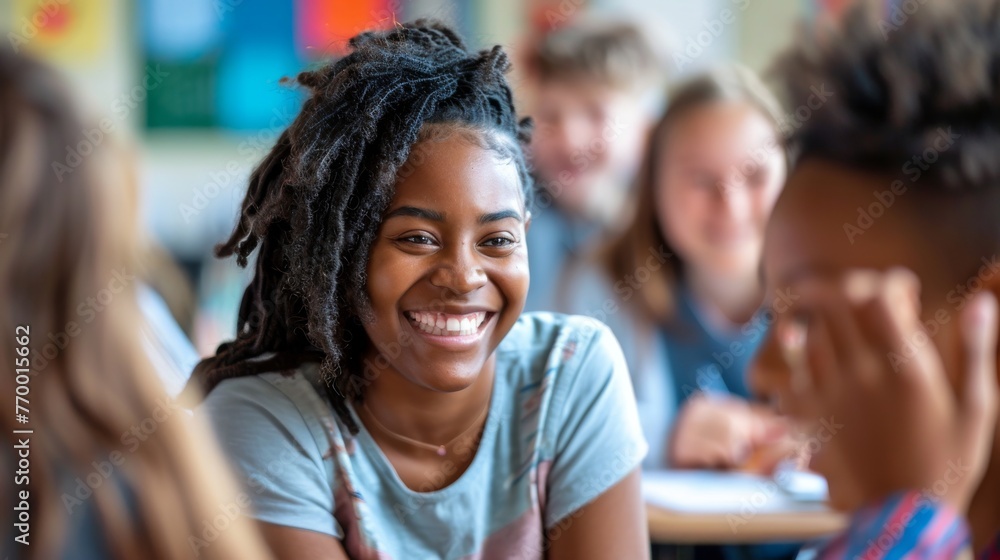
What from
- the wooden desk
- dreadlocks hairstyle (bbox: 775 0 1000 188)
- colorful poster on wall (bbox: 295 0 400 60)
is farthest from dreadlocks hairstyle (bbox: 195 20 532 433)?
colorful poster on wall (bbox: 295 0 400 60)

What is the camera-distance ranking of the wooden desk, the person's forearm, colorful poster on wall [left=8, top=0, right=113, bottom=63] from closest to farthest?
the person's forearm < the wooden desk < colorful poster on wall [left=8, top=0, right=113, bottom=63]

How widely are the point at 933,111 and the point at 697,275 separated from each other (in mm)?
1475

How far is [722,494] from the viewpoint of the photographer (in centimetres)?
178

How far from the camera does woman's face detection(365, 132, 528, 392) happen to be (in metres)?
1.13

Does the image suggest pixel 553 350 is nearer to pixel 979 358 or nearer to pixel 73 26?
pixel 979 358

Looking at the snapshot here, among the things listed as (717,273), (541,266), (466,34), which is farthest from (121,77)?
(466,34)

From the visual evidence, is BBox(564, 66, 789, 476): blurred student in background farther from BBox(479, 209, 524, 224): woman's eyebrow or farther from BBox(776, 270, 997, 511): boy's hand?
BBox(776, 270, 997, 511): boy's hand

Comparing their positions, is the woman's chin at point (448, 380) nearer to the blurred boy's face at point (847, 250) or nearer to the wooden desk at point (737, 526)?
the blurred boy's face at point (847, 250)

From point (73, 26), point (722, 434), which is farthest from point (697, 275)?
point (73, 26)

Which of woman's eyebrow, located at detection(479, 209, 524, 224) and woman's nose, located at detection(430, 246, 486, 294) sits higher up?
woman's eyebrow, located at detection(479, 209, 524, 224)

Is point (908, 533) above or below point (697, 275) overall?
below

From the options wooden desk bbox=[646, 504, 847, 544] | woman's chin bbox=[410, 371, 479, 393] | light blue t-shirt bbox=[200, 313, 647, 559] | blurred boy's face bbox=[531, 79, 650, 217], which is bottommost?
wooden desk bbox=[646, 504, 847, 544]

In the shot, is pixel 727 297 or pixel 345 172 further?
pixel 727 297

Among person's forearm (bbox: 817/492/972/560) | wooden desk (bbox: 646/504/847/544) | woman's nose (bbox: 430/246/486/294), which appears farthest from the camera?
wooden desk (bbox: 646/504/847/544)
